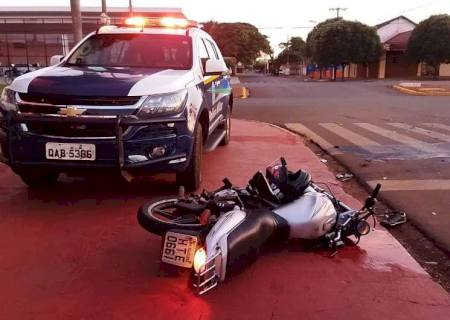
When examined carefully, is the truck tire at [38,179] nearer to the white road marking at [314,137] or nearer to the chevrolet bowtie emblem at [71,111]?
the chevrolet bowtie emblem at [71,111]

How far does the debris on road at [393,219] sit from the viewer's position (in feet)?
15.9

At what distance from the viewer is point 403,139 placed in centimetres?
967

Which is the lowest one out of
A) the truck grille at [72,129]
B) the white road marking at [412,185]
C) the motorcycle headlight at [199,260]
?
the white road marking at [412,185]

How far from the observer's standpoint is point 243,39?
216ft

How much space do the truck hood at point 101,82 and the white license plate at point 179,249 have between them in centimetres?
171

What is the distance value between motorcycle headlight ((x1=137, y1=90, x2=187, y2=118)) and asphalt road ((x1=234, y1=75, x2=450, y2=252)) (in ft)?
7.89

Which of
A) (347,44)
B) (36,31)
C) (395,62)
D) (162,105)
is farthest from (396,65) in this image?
(162,105)

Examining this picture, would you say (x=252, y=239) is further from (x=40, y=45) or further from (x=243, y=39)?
(x=243, y=39)

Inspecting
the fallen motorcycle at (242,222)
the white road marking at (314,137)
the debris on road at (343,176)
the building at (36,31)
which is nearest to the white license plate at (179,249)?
the fallen motorcycle at (242,222)

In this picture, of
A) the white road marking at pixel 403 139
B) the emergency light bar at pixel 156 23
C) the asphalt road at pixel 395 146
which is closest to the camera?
the asphalt road at pixel 395 146

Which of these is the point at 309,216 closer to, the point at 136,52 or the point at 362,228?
the point at 362,228

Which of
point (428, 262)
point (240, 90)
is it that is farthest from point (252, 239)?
point (240, 90)

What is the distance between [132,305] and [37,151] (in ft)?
6.98

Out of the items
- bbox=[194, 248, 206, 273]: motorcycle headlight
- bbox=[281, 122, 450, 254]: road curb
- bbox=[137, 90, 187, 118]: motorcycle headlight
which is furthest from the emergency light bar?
bbox=[194, 248, 206, 273]: motorcycle headlight
